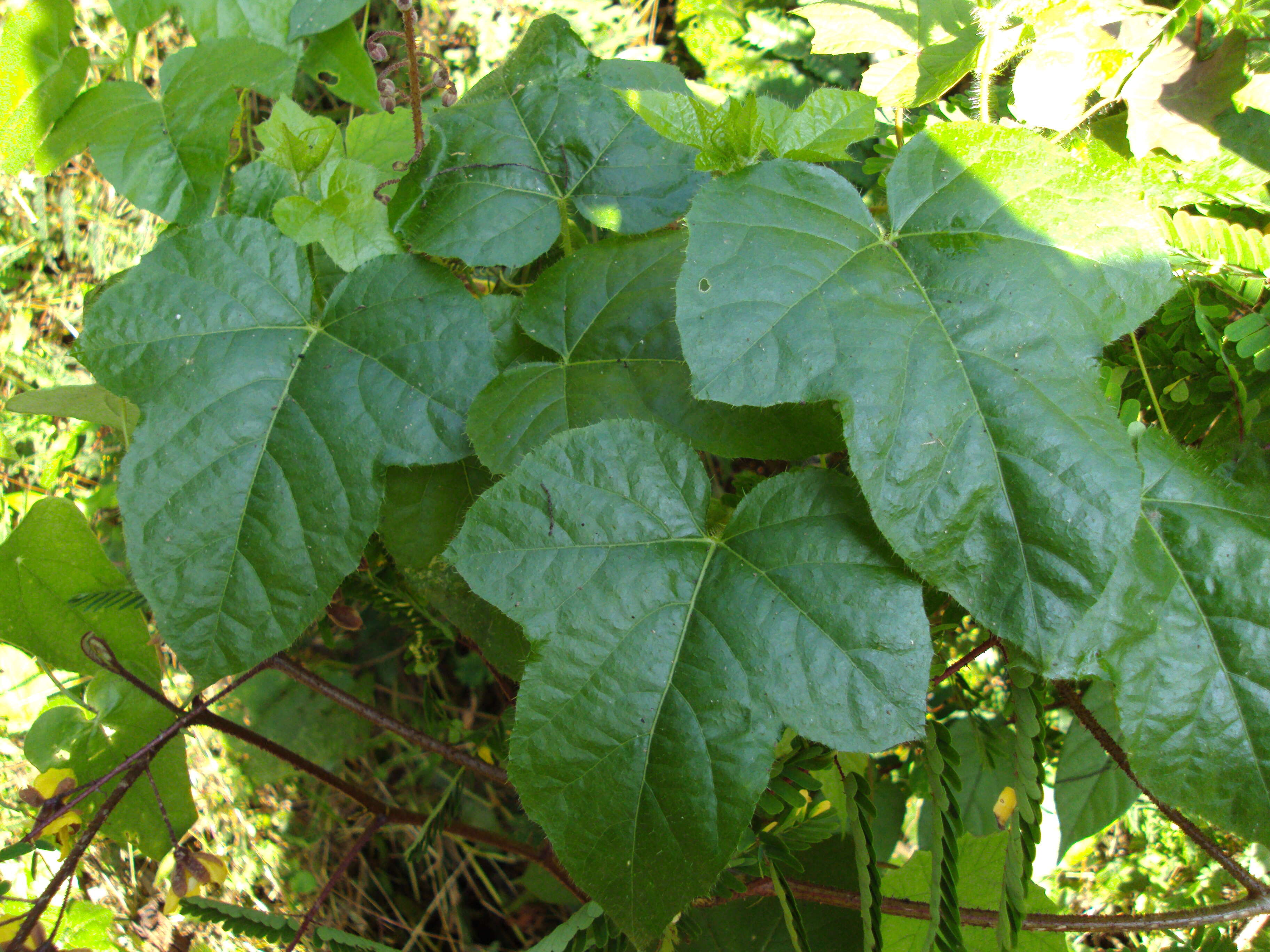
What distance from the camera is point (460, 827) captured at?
1.33 meters

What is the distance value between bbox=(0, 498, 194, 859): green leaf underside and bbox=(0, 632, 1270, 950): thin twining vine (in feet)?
0.11

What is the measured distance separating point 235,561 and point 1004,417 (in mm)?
821

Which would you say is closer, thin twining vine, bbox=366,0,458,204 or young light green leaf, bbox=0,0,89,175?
thin twining vine, bbox=366,0,458,204

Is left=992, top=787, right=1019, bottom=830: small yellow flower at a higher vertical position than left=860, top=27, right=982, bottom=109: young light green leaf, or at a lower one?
lower

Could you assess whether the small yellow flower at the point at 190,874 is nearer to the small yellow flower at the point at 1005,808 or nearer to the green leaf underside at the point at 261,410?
the green leaf underside at the point at 261,410

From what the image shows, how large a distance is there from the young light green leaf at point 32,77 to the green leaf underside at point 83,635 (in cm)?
57

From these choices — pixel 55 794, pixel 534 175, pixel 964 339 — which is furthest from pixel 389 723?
pixel 964 339

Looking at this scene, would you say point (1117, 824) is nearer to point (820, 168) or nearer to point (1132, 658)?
point (1132, 658)

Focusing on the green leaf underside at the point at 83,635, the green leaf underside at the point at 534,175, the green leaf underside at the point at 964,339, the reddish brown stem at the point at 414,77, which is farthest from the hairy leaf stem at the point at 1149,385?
the green leaf underside at the point at 83,635

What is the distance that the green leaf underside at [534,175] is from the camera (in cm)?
101

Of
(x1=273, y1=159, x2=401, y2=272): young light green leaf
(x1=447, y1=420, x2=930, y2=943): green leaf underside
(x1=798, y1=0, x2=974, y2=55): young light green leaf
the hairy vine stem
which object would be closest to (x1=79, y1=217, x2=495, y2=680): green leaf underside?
(x1=273, y1=159, x2=401, y2=272): young light green leaf

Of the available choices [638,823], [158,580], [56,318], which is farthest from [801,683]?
[56,318]

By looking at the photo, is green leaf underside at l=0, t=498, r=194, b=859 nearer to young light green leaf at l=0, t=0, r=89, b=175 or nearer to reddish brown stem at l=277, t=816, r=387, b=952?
reddish brown stem at l=277, t=816, r=387, b=952

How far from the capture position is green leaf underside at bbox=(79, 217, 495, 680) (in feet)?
2.92
